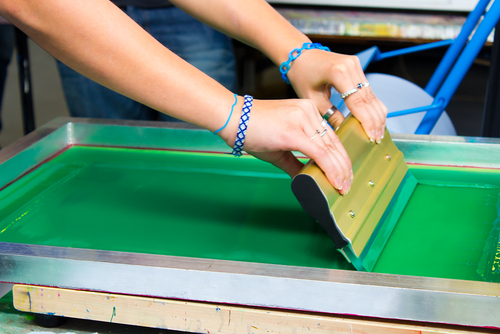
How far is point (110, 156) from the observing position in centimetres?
93

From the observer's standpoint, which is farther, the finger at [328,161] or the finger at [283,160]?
the finger at [283,160]

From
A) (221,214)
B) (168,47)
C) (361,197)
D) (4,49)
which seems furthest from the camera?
(4,49)

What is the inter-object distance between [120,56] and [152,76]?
4cm

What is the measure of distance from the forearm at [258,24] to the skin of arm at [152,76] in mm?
222

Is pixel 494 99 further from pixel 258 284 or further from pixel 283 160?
pixel 258 284

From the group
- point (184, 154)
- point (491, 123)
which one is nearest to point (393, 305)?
point (184, 154)

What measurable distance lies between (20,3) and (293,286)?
1.40ft

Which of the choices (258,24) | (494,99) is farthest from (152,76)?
(494,99)

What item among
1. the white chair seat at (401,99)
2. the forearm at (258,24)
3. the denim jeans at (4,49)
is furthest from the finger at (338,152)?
the denim jeans at (4,49)

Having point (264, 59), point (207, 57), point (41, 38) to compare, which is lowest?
point (264, 59)

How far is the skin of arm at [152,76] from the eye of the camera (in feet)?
1.63

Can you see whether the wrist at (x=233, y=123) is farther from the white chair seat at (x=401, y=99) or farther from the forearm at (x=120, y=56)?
the white chair seat at (x=401, y=99)

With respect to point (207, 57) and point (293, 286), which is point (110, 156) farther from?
point (293, 286)

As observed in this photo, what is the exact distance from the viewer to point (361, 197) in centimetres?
60
